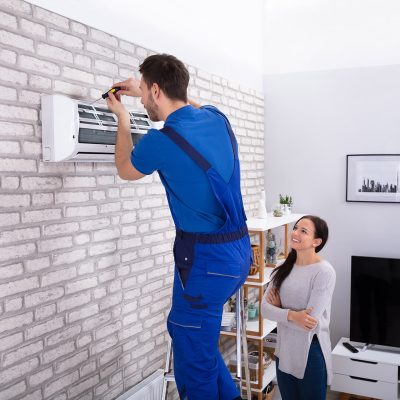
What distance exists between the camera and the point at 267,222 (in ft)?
12.9

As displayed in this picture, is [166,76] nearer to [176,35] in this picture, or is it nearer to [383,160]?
[176,35]

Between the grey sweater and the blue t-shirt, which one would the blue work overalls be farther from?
the grey sweater

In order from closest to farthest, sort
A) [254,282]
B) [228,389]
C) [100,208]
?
[228,389], [100,208], [254,282]

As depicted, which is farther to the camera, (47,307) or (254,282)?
(254,282)

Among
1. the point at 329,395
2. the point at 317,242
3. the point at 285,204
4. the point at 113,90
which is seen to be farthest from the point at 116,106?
the point at 329,395

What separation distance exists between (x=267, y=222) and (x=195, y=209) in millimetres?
1785

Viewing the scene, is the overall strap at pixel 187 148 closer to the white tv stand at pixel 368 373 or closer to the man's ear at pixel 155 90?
→ the man's ear at pixel 155 90

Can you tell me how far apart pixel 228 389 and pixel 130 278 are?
2.97 ft

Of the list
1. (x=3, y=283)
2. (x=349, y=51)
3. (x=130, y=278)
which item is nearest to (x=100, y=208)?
(x=130, y=278)

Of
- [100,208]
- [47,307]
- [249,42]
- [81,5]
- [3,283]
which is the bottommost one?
[47,307]

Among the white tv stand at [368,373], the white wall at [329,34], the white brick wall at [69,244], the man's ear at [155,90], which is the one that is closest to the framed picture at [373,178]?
the white wall at [329,34]

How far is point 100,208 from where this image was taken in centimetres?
269

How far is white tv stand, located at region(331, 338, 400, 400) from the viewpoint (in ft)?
13.2

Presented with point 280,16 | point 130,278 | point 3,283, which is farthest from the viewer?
point 280,16
